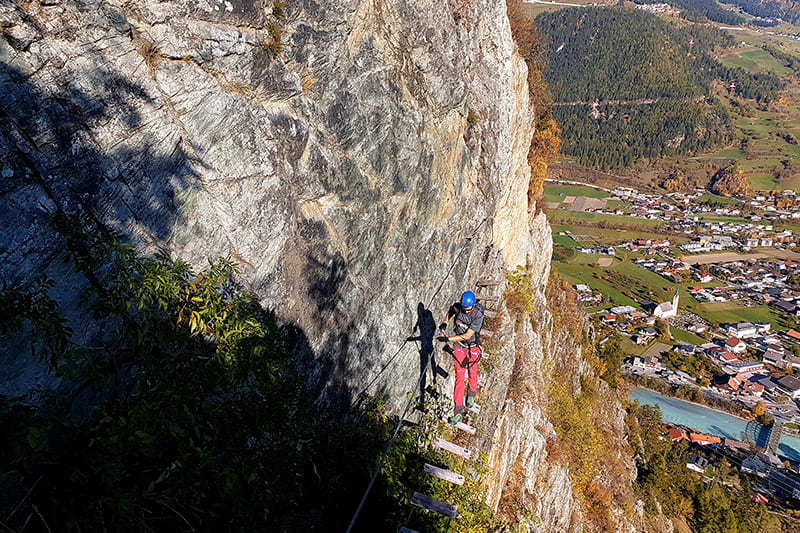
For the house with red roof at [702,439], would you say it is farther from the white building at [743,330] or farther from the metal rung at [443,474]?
the metal rung at [443,474]

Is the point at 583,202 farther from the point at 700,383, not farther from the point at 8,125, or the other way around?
the point at 8,125

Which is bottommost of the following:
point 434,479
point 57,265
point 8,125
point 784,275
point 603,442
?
point 784,275

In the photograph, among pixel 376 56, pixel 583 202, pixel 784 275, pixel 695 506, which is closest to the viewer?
pixel 376 56

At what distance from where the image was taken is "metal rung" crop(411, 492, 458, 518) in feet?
20.2

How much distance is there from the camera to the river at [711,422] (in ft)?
147

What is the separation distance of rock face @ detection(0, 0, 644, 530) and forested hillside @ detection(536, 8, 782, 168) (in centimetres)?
13092

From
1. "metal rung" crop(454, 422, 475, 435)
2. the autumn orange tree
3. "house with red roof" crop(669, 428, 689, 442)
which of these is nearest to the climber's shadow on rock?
"metal rung" crop(454, 422, 475, 435)

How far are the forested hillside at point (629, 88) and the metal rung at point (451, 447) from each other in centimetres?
13244

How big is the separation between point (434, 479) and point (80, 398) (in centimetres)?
507

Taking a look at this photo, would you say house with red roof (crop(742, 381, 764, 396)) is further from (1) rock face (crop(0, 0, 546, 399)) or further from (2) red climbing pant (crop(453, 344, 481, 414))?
(2) red climbing pant (crop(453, 344, 481, 414))

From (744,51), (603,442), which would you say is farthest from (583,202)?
(744,51)

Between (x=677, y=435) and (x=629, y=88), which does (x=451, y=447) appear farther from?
(x=629, y=88)

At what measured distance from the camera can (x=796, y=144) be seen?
132 metres

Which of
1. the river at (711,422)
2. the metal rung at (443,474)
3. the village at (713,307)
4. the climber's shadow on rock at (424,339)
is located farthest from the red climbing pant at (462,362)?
the river at (711,422)
